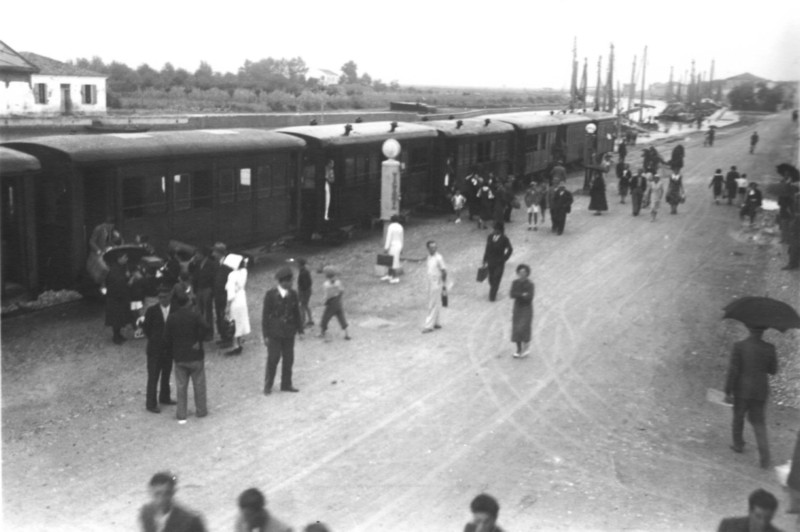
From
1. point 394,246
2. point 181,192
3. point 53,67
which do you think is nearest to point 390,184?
point 394,246

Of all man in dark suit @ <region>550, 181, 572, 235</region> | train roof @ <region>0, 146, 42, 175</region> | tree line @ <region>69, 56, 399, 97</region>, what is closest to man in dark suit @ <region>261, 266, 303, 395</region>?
train roof @ <region>0, 146, 42, 175</region>

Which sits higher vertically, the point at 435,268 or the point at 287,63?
the point at 287,63

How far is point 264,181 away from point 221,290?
20.7ft

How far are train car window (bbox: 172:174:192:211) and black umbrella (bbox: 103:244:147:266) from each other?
76.4 inches

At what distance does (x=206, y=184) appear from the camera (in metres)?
16.6

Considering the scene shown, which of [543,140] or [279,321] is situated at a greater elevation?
[543,140]

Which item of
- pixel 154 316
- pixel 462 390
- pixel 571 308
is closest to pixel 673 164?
pixel 571 308

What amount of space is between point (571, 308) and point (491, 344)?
2.80 m

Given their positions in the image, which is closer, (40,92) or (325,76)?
(40,92)

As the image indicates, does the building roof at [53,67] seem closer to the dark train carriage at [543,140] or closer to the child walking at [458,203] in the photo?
the child walking at [458,203]

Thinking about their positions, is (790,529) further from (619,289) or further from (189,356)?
(619,289)

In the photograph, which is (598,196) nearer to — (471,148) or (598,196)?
(598,196)

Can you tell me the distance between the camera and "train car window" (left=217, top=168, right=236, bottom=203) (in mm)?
16953

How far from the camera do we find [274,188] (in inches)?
741
